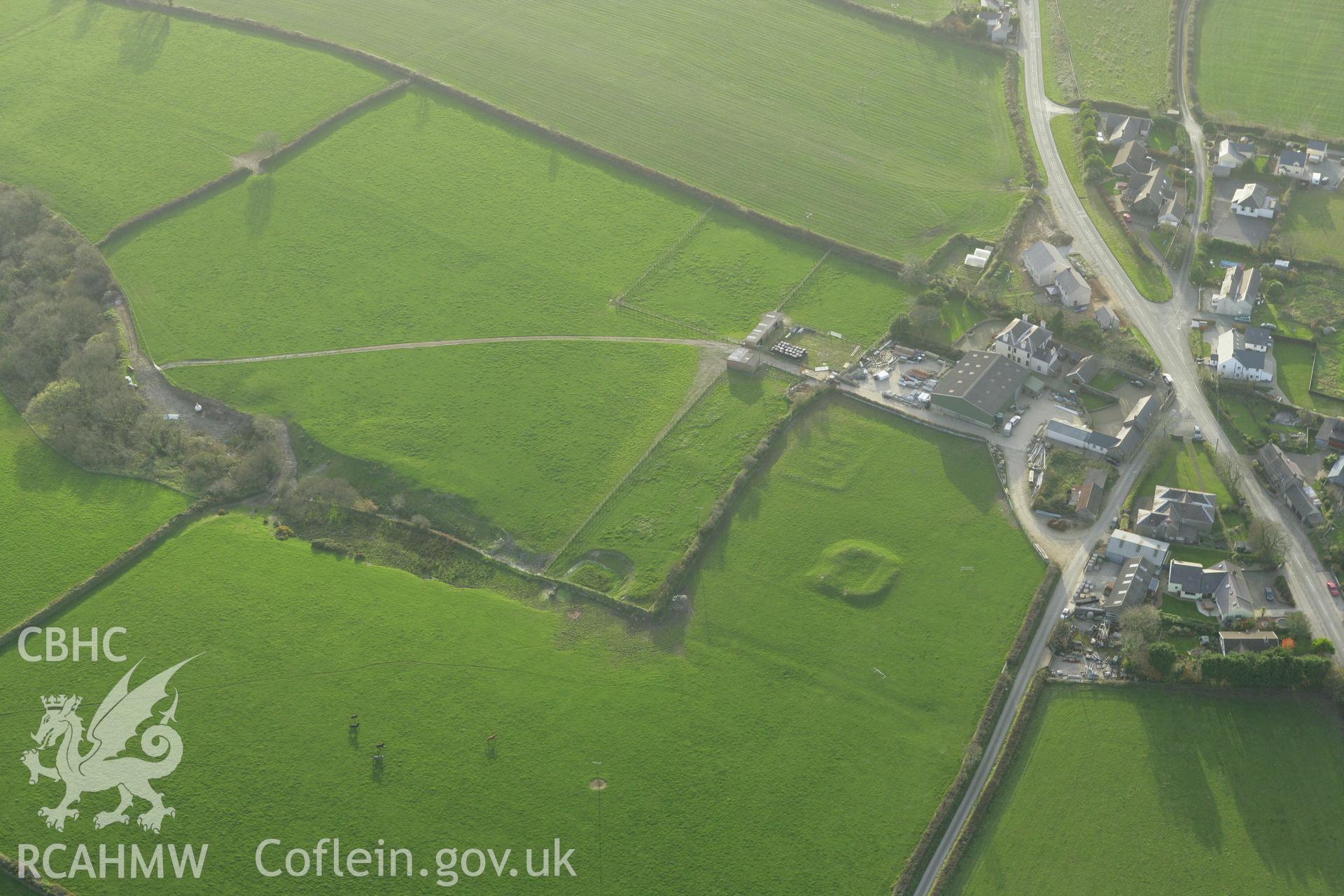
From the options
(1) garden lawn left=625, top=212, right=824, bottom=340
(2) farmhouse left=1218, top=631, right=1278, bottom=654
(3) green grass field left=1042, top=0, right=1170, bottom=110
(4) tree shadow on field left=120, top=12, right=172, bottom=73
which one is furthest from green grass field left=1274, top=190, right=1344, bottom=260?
(4) tree shadow on field left=120, top=12, right=172, bottom=73

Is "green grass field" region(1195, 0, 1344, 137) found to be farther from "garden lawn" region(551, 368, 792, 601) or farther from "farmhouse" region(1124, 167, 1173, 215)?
"garden lawn" region(551, 368, 792, 601)

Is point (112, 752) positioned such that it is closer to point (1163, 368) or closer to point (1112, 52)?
point (1163, 368)

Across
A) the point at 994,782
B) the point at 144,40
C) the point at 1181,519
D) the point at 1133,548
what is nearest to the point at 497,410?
the point at 994,782

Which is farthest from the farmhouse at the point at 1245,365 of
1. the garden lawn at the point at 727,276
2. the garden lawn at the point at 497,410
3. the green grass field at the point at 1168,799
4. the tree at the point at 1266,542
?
the garden lawn at the point at 497,410

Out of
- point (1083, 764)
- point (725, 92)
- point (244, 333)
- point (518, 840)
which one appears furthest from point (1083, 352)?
point (244, 333)

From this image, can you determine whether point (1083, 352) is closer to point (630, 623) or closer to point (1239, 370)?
point (1239, 370)

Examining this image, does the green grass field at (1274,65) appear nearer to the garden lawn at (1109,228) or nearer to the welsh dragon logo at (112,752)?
the garden lawn at (1109,228)

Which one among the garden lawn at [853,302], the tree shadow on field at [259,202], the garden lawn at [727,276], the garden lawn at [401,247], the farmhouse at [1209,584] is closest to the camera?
the farmhouse at [1209,584]
